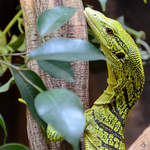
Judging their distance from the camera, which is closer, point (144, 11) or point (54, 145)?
point (54, 145)

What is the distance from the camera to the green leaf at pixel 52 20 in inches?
26.0

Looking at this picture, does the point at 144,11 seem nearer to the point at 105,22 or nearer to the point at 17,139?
the point at 105,22

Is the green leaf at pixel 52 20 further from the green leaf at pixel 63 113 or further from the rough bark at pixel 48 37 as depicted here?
the rough bark at pixel 48 37

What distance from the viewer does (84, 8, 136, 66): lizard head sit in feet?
3.61

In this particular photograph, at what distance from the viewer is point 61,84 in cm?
119

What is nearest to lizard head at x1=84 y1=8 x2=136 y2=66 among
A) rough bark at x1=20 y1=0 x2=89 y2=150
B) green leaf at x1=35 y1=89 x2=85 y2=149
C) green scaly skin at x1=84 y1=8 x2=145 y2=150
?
green scaly skin at x1=84 y1=8 x2=145 y2=150

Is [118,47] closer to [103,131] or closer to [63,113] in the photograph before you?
[103,131]

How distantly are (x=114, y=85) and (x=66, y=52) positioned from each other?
1.96ft

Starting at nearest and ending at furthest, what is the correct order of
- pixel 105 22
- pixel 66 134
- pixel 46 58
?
pixel 66 134 < pixel 46 58 < pixel 105 22

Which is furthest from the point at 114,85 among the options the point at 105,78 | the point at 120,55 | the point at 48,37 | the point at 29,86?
the point at 105,78

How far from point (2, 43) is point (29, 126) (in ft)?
3.21

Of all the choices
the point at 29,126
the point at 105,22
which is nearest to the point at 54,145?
the point at 29,126

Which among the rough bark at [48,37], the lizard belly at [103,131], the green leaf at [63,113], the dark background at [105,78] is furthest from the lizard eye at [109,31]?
the dark background at [105,78]

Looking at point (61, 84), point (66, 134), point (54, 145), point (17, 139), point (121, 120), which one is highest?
point (66, 134)
